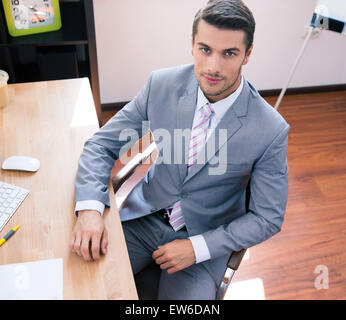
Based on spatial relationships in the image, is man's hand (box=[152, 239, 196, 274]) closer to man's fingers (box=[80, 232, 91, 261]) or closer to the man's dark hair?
man's fingers (box=[80, 232, 91, 261])

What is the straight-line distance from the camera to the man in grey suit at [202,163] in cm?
117

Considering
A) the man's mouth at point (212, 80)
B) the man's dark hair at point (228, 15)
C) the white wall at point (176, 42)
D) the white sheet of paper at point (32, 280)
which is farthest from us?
the white wall at point (176, 42)

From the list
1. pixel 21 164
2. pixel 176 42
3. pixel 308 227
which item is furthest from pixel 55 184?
pixel 176 42

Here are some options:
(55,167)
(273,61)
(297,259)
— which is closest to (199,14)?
(55,167)

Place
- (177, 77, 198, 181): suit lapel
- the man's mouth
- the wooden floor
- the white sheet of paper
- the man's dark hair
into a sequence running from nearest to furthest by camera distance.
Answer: the white sheet of paper
the man's dark hair
the man's mouth
(177, 77, 198, 181): suit lapel
the wooden floor

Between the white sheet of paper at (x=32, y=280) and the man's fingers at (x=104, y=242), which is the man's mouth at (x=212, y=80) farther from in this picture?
the white sheet of paper at (x=32, y=280)

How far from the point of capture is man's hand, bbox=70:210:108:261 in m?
1.04

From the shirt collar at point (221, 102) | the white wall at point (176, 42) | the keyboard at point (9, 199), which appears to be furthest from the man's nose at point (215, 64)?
the white wall at point (176, 42)

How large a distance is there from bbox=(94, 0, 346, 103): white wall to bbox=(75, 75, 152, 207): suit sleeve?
4.20 ft

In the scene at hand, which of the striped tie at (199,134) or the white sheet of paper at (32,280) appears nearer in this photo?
the white sheet of paper at (32,280)

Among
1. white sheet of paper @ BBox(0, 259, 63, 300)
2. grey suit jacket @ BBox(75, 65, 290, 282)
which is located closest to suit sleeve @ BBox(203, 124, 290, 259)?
grey suit jacket @ BBox(75, 65, 290, 282)

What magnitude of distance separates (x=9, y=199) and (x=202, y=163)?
0.65 m

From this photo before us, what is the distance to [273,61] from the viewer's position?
2.94 metres

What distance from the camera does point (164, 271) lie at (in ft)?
4.40
